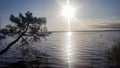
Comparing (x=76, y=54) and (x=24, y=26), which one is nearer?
(x=24, y=26)

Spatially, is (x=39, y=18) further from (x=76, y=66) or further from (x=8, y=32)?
(x=76, y=66)

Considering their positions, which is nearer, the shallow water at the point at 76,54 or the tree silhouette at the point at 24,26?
the tree silhouette at the point at 24,26

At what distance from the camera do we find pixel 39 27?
2278 cm

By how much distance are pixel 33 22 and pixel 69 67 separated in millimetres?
12709

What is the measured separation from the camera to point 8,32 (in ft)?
74.6

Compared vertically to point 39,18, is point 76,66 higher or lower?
lower

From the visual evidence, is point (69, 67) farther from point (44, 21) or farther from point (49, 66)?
point (44, 21)

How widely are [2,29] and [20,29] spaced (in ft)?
5.58

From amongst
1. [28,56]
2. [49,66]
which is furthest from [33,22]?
[28,56]

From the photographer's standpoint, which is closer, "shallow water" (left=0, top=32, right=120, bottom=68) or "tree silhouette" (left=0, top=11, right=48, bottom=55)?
"tree silhouette" (left=0, top=11, right=48, bottom=55)

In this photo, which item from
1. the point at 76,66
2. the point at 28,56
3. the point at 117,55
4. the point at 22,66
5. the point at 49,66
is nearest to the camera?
the point at 22,66

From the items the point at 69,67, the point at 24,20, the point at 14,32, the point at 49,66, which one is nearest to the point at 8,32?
Result: the point at 14,32

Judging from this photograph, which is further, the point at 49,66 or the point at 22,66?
the point at 49,66

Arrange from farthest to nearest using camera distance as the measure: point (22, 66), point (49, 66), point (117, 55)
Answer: point (49, 66) → point (117, 55) → point (22, 66)
